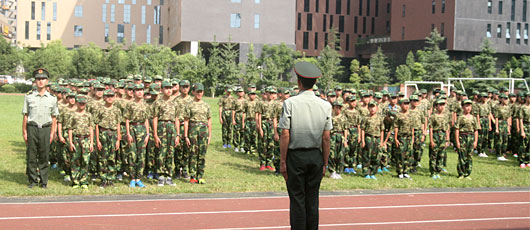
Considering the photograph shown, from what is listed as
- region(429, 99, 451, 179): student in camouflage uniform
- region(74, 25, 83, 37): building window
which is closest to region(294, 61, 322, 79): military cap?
region(429, 99, 451, 179): student in camouflage uniform

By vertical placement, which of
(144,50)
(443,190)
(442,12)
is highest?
(442,12)

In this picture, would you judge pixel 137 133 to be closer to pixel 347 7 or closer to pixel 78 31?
pixel 347 7

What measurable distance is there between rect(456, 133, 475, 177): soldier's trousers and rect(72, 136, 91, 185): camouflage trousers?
26.3 ft

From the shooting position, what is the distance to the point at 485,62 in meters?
55.7

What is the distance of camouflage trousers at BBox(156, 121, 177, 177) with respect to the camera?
11000 millimetres

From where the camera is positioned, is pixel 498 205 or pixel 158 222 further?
pixel 498 205

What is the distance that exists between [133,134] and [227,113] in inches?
262

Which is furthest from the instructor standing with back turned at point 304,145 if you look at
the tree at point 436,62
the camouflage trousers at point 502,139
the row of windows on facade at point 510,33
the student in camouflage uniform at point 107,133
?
the row of windows on facade at point 510,33

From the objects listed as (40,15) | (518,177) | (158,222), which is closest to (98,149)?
(158,222)

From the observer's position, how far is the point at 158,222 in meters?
8.09

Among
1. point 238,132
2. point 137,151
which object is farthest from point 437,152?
point 137,151

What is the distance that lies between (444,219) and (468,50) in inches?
2122

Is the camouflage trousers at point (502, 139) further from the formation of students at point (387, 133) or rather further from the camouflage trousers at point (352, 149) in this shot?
the camouflage trousers at point (352, 149)

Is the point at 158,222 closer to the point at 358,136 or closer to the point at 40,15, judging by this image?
the point at 358,136
